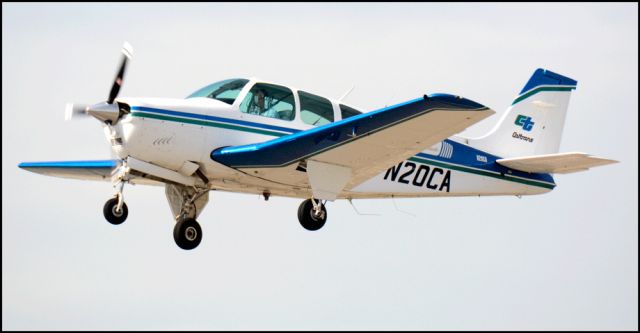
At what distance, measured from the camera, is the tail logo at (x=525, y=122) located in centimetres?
2139

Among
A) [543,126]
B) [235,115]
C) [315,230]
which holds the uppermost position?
[543,126]

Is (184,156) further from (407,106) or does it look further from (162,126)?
(407,106)

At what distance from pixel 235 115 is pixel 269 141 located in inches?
28.4

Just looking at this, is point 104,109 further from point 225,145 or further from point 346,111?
point 346,111

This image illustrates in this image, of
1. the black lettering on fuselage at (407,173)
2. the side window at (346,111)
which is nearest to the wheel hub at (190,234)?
the side window at (346,111)

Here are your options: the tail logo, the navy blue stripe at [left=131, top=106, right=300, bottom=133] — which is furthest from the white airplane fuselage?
the tail logo

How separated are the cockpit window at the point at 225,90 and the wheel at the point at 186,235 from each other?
1905 mm

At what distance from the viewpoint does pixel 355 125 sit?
16844 mm

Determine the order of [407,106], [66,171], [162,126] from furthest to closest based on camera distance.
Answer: [66,171], [162,126], [407,106]

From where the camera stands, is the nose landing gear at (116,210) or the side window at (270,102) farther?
the nose landing gear at (116,210)

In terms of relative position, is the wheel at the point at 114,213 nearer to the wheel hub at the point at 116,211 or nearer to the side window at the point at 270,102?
the wheel hub at the point at 116,211

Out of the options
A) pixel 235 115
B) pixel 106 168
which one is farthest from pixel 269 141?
pixel 106 168

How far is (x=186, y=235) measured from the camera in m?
18.3

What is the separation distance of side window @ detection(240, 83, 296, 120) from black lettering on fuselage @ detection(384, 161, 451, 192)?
2040mm
